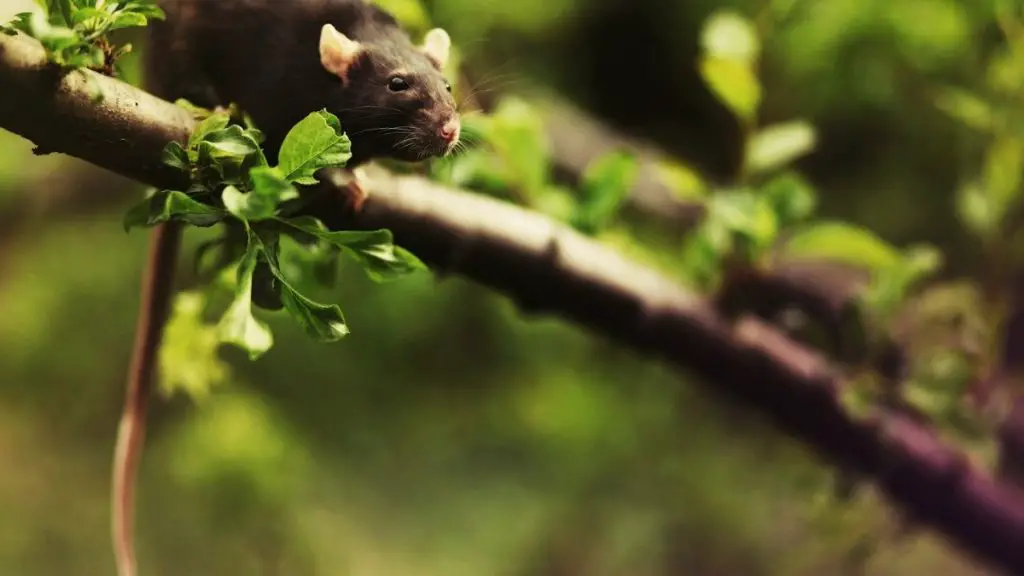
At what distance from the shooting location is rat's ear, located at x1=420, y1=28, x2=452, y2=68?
2.28 feet

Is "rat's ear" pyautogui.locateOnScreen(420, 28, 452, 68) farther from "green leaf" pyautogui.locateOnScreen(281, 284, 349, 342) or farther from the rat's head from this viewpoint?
"green leaf" pyautogui.locateOnScreen(281, 284, 349, 342)

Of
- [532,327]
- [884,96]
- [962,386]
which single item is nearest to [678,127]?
[884,96]

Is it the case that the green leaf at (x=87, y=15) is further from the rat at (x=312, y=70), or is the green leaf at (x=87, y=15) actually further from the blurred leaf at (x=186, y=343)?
the blurred leaf at (x=186, y=343)

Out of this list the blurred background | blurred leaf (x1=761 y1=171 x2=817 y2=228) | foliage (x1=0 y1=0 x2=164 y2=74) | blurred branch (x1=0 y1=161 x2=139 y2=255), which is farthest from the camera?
the blurred background

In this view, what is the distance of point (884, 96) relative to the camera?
60.9 inches

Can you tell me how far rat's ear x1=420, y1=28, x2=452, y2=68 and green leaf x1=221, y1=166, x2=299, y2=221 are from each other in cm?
20

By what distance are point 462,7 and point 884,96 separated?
0.79m

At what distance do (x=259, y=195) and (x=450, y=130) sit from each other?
171 mm

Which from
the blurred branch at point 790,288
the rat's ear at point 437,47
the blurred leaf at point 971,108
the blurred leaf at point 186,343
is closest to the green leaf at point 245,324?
the rat's ear at point 437,47

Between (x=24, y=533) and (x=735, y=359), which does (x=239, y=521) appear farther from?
(x=735, y=359)

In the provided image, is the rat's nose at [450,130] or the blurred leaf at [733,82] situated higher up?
the blurred leaf at [733,82]

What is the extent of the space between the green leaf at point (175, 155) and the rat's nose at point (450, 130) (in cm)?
18

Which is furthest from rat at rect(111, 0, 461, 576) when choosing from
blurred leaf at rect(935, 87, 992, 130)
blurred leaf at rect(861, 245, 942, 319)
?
blurred leaf at rect(935, 87, 992, 130)

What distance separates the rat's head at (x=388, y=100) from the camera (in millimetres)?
640
